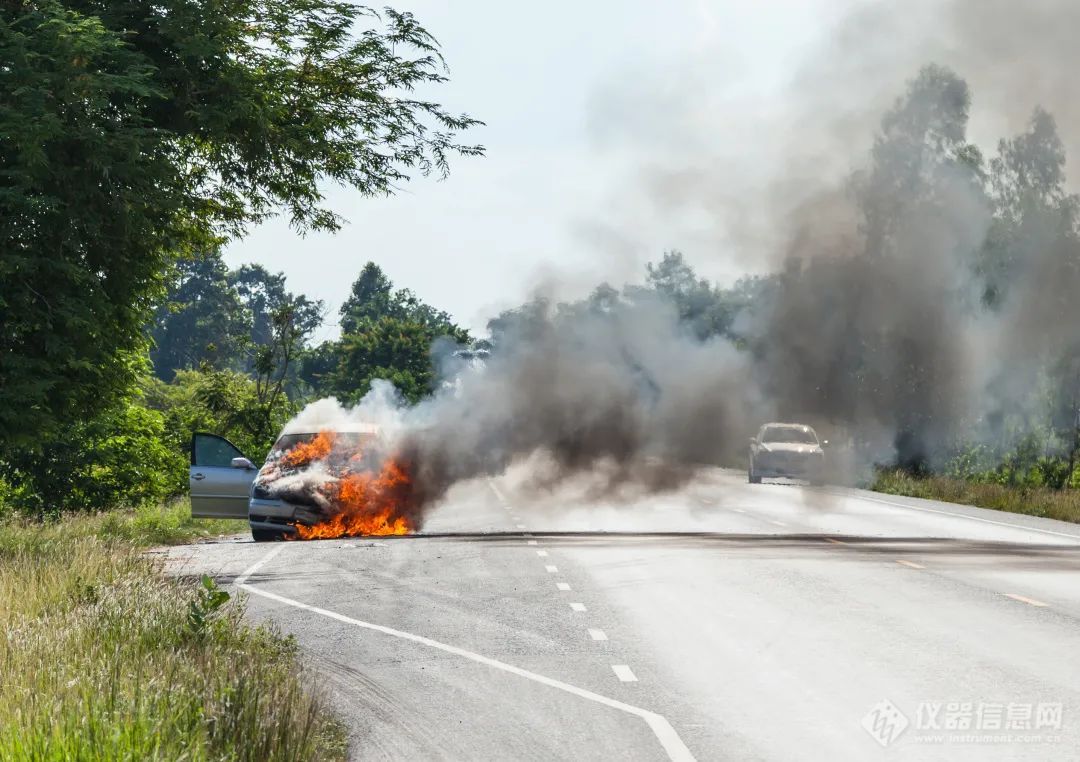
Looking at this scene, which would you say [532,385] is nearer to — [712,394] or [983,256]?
[712,394]

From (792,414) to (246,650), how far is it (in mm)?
43265

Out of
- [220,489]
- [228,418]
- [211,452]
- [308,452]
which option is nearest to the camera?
[308,452]

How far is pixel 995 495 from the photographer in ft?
109

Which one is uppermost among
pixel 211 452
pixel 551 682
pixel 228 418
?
pixel 211 452

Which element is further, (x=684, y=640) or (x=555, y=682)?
(x=684, y=640)

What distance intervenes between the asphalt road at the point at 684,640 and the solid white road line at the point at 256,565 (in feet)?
0.38

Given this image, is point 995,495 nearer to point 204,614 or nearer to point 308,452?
point 308,452

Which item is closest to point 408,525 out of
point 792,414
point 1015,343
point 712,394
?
point 712,394

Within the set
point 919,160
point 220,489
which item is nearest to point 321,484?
point 220,489

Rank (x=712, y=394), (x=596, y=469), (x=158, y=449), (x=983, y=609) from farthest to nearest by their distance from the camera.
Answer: (x=712, y=394) → (x=596, y=469) → (x=158, y=449) → (x=983, y=609)

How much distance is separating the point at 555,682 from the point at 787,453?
1204 inches

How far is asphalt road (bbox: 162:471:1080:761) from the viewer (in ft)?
25.6

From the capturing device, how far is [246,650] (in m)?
8.79

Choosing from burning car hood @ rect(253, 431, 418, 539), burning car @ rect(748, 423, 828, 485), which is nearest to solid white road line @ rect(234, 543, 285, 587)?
burning car hood @ rect(253, 431, 418, 539)
